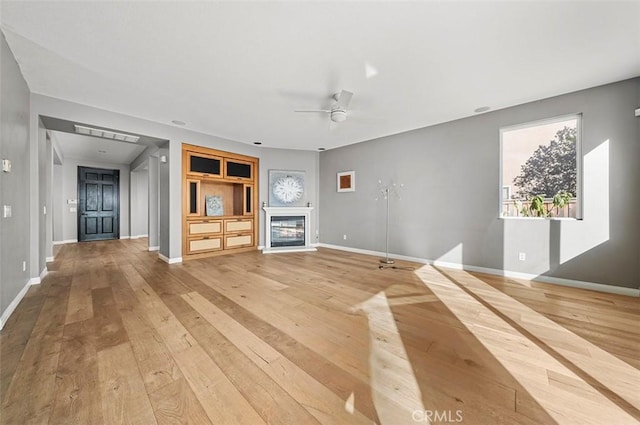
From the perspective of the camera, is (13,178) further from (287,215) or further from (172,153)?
(287,215)

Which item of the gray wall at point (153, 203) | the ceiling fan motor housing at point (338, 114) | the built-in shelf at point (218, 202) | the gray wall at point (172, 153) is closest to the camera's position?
the ceiling fan motor housing at point (338, 114)

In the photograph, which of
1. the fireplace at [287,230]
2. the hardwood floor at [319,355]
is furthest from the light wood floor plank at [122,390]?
the fireplace at [287,230]

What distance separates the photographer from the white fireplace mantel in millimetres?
6078

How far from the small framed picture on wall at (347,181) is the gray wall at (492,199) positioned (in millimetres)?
141

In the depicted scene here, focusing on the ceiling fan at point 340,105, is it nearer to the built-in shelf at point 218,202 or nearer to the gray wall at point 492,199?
the gray wall at point 492,199

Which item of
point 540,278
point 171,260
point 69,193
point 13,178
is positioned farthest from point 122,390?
point 69,193

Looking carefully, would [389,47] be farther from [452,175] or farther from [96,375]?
[96,375]

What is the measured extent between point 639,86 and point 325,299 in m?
4.58

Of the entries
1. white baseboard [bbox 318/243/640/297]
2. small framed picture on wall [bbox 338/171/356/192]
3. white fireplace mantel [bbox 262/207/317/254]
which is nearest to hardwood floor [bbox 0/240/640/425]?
white baseboard [bbox 318/243/640/297]

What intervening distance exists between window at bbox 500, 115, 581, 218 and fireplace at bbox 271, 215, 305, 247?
4.35m

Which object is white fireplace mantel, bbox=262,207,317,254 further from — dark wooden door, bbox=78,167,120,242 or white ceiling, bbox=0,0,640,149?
dark wooden door, bbox=78,167,120,242

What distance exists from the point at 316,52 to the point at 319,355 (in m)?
2.76

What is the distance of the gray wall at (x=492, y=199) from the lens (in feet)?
9.93

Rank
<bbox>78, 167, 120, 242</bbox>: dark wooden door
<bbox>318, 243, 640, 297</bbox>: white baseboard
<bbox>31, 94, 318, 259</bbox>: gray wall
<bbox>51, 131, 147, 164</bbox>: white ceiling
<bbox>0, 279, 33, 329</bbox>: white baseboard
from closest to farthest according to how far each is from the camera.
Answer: <bbox>0, 279, 33, 329</bbox>: white baseboard
<bbox>318, 243, 640, 297</bbox>: white baseboard
<bbox>31, 94, 318, 259</bbox>: gray wall
<bbox>51, 131, 147, 164</bbox>: white ceiling
<bbox>78, 167, 120, 242</bbox>: dark wooden door
